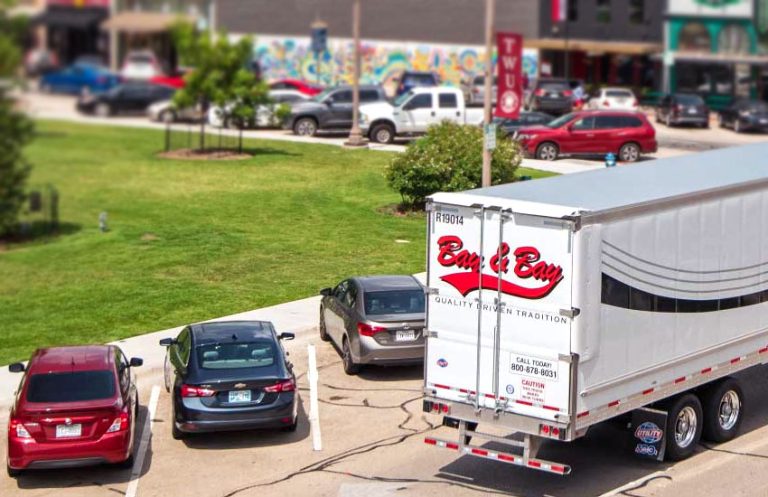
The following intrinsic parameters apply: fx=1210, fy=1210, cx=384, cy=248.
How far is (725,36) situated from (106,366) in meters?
57.5

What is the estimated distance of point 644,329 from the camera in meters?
14.6

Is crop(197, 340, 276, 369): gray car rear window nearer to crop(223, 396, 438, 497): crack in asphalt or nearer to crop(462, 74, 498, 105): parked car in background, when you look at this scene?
crop(223, 396, 438, 497): crack in asphalt

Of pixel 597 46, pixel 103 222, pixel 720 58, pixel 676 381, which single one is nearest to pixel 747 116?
pixel 720 58

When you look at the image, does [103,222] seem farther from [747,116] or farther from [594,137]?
[747,116]

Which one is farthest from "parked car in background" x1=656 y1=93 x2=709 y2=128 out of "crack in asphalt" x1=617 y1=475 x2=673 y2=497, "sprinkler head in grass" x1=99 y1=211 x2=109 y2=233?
"crack in asphalt" x1=617 y1=475 x2=673 y2=497

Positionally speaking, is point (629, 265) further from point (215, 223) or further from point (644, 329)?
point (215, 223)

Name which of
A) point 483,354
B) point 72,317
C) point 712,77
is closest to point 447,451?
point 483,354

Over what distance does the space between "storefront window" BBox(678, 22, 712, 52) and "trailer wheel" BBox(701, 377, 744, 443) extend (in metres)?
54.0

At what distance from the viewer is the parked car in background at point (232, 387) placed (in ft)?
53.3

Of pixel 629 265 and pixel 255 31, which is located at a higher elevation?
pixel 255 31

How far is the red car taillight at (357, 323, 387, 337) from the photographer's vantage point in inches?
762

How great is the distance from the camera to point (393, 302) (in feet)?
65.7

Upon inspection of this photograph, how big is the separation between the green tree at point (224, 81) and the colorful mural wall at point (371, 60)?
28.1 m

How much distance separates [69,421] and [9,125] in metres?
8.73
